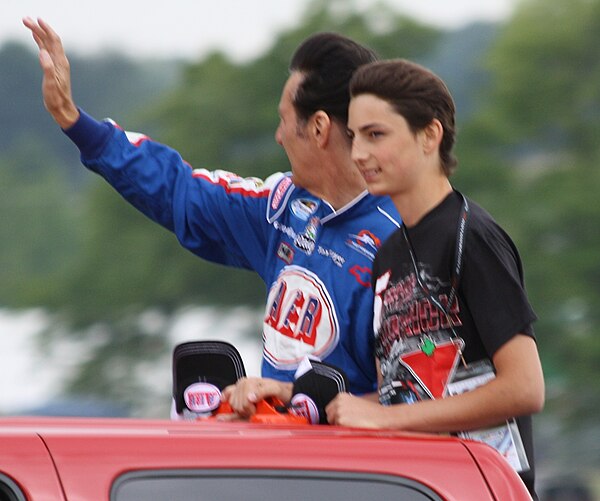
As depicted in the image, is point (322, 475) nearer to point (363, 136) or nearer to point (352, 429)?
point (352, 429)

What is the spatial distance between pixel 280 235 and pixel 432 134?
661 millimetres

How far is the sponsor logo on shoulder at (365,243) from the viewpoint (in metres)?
2.91

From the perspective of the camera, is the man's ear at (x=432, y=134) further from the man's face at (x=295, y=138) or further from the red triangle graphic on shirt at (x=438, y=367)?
the man's face at (x=295, y=138)

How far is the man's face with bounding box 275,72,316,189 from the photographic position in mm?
3090

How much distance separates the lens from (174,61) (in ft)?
38.1

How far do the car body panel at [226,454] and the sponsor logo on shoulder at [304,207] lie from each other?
990 mm

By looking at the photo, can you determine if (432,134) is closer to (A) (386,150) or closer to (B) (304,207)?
(A) (386,150)

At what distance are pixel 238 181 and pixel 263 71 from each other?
7.84m

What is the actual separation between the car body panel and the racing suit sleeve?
113 cm

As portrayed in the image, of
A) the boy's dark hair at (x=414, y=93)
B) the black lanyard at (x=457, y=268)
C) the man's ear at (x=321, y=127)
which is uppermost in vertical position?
the man's ear at (x=321, y=127)

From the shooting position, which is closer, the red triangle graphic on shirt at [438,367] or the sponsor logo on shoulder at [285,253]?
the red triangle graphic on shirt at [438,367]

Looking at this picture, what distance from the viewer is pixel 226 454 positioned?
1.91 m

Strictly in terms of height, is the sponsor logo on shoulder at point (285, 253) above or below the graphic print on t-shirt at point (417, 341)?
above

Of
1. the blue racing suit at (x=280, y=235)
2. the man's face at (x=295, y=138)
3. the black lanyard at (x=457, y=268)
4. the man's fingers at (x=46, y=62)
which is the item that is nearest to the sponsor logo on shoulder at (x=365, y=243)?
the blue racing suit at (x=280, y=235)
